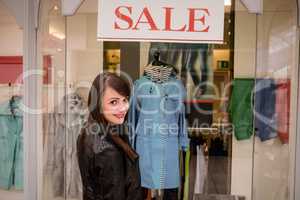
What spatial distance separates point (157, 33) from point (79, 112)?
1.10m

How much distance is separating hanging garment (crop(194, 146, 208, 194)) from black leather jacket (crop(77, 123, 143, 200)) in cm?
66

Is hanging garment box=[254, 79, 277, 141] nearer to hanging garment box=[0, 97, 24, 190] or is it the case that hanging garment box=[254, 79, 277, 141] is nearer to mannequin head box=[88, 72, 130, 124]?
mannequin head box=[88, 72, 130, 124]

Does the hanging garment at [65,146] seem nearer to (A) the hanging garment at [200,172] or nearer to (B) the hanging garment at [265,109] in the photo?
(A) the hanging garment at [200,172]

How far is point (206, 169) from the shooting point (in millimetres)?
2898

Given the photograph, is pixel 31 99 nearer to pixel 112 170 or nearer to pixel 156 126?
pixel 112 170

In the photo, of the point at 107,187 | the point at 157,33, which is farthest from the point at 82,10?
the point at 107,187

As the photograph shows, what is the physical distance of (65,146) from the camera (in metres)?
2.71

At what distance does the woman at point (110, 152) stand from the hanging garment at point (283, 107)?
142 cm

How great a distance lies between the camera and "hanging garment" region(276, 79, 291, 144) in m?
2.68

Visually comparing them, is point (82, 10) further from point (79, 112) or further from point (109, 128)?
point (109, 128)

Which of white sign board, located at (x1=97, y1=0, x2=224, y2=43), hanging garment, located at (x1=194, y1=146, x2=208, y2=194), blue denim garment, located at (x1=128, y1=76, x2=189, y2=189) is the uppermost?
white sign board, located at (x1=97, y1=0, x2=224, y2=43)

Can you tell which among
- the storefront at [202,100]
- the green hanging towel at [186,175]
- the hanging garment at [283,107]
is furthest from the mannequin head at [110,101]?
the hanging garment at [283,107]

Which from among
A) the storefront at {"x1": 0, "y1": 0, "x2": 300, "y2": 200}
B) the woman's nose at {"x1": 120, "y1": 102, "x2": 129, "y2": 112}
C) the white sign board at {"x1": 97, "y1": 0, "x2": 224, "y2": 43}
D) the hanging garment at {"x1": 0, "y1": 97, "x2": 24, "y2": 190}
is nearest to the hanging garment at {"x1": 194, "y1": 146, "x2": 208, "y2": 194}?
the storefront at {"x1": 0, "y1": 0, "x2": 300, "y2": 200}

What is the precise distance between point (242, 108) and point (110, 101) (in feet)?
4.28
